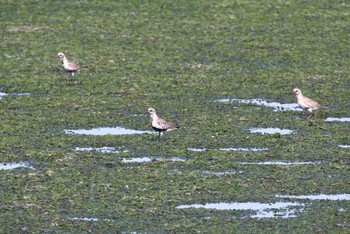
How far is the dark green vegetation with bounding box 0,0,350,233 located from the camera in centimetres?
1418

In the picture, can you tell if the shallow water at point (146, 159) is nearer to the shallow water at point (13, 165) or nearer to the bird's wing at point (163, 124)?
the bird's wing at point (163, 124)

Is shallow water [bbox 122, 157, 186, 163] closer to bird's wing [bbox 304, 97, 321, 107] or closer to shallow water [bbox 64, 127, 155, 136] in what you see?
shallow water [bbox 64, 127, 155, 136]

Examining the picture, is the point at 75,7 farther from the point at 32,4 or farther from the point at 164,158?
the point at 164,158

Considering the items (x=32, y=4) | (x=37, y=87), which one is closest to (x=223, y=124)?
(x=37, y=87)

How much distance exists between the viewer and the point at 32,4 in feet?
93.7

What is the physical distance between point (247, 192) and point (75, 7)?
47.7ft

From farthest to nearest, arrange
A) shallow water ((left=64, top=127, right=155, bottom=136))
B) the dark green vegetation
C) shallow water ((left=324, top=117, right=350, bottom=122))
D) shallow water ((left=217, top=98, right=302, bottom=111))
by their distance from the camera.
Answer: shallow water ((left=217, top=98, right=302, bottom=111)), shallow water ((left=324, top=117, right=350, bottom=122)), shallow water ((left=64, top=127, right=155, bottom=136)), the dark green vegetation

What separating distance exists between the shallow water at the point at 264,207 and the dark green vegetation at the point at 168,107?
0.55 ft

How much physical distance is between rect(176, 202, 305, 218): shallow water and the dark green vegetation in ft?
0.55

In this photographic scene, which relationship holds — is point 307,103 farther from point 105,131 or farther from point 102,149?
point 102,149

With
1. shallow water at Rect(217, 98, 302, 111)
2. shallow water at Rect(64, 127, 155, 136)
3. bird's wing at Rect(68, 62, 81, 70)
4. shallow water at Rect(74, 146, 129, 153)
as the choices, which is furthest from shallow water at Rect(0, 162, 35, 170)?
bird's wing at Rect(68, 62, 81, 70)

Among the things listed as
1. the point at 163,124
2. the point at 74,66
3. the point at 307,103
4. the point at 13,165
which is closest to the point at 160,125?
the point at 163,124

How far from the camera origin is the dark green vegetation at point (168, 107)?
1418 cm

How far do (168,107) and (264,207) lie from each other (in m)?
5.94
